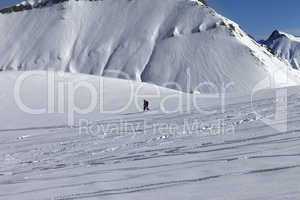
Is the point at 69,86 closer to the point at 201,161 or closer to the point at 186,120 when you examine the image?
the point at 186,120

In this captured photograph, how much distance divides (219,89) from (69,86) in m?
70.0

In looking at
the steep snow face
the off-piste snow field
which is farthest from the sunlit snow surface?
the steep snow face

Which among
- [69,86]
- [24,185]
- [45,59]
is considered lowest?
[24,185]

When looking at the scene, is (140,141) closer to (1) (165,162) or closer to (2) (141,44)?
(1) (165,162)

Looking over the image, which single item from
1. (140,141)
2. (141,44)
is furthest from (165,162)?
(141,44)

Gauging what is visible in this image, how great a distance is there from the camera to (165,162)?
9.49 metres

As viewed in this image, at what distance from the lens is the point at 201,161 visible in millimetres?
9070

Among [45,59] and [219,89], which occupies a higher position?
[45,59]

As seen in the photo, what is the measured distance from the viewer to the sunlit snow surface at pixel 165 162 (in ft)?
23.4

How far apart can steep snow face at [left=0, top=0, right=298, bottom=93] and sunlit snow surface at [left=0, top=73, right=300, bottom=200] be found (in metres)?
85.7

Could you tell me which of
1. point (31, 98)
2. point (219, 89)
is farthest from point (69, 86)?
point (219, 89)

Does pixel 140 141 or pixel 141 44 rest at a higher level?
pixel 141 44

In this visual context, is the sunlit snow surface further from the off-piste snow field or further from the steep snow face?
the steep snow face

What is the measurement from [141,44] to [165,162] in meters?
119
